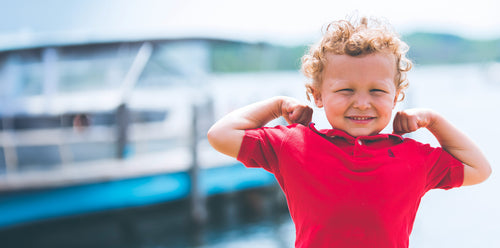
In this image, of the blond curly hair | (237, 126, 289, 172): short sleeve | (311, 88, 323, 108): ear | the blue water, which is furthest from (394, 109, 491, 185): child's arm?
the blue water

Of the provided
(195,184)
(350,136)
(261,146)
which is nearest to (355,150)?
(350,136)

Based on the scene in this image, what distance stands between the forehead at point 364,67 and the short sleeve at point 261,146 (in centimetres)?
27

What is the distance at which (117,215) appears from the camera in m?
7.84

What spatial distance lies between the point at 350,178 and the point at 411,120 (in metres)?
0.33

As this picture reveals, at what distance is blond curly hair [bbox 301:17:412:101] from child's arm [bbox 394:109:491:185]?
11 cm

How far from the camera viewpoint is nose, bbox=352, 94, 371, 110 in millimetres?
1390

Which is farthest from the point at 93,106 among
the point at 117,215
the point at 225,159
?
the point at 225,159

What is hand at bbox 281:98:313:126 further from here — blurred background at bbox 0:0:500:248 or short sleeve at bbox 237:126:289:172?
blurred background at bbox 0:0:500:248

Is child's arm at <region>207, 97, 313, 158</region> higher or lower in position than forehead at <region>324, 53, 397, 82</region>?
lower

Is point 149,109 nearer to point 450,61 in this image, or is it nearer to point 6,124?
point 6,124

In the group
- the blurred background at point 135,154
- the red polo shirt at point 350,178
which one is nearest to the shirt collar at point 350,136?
the red polo shirt at point 350,178

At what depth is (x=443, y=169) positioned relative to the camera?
4.80 feet

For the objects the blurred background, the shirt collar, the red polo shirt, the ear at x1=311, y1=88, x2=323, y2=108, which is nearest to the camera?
the red polo shirt

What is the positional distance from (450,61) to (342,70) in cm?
5155
